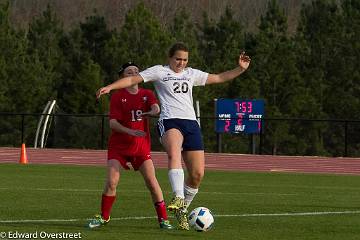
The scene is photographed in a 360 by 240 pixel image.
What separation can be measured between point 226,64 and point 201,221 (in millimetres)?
67721

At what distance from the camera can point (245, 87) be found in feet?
248

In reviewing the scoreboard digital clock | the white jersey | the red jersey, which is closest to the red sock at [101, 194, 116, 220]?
the red jersey

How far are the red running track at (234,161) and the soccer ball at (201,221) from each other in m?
19.2

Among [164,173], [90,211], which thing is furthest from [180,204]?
[164,173]

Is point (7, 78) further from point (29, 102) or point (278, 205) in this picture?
point (278, 205)

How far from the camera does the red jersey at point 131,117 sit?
12680mm

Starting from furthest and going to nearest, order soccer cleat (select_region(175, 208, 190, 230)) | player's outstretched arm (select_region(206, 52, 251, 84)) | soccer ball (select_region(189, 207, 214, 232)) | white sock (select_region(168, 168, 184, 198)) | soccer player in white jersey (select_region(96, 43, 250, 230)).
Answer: player's outstretched arm (select_region(206, 52, 251, 84)) < soccer player in white jersey (select_region(96, 43, 250, 230)) < white sock (select_region(168, 168, 184, 198)) < soccer cleat (select_region(175, 208, 190, 230)) < soccer ball (select_region(189, 207, 214, 232))

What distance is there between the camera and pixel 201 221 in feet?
39.7

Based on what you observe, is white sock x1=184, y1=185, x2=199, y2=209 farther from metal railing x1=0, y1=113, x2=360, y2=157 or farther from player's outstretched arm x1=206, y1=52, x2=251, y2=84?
metal railing x1=0, y1=113, x2=360, y2=157

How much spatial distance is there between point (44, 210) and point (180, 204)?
3369 millimetres

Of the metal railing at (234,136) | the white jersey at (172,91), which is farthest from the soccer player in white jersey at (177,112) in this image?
the metal railing at (234,136)

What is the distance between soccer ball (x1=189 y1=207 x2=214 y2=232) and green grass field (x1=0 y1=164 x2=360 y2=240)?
9 cm

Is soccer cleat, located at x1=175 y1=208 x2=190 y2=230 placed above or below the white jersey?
below

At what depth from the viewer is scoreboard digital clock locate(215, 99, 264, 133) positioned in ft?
146
